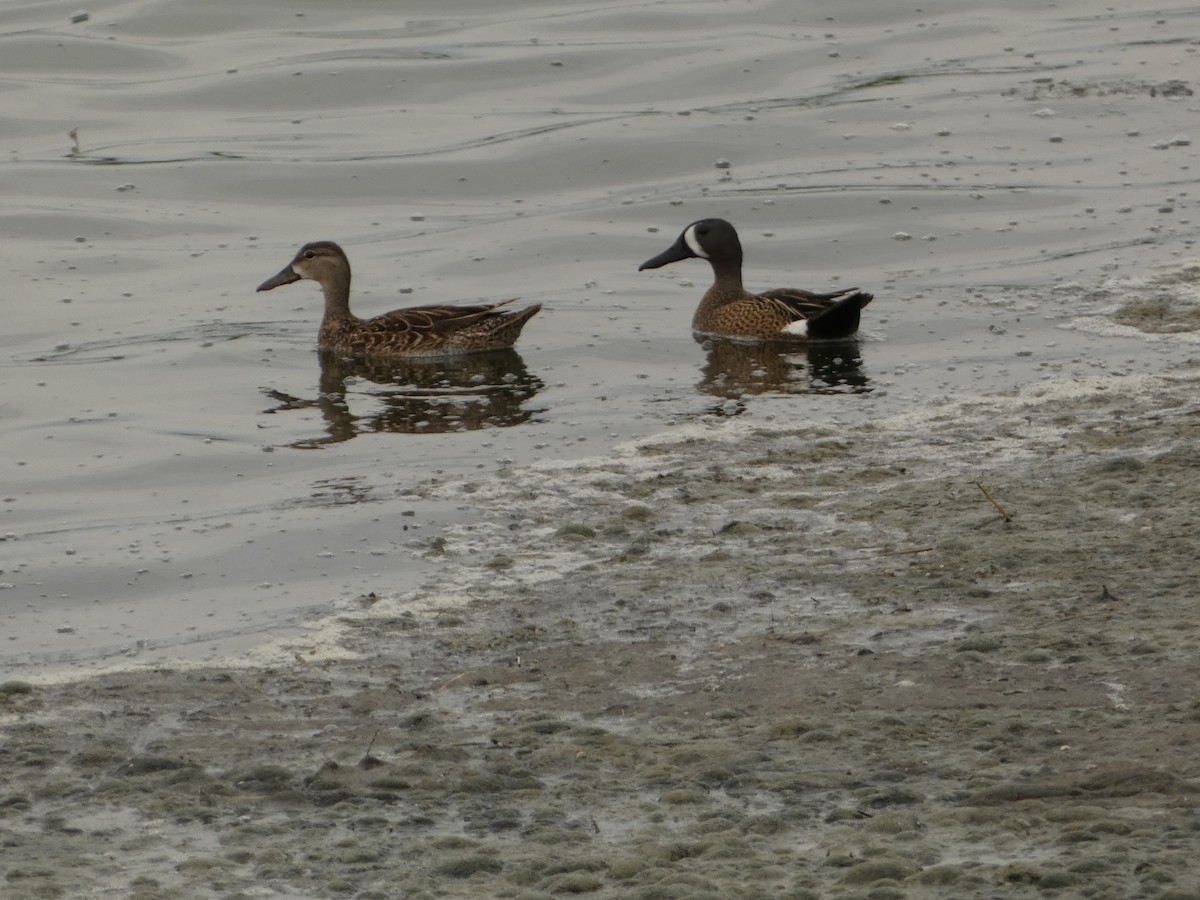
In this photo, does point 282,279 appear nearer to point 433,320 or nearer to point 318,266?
point 318,266

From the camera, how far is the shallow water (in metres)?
7.66

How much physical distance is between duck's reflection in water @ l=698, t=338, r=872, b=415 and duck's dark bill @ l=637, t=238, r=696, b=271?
1081 mm

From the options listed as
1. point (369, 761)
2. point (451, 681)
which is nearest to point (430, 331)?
point (451, 681)

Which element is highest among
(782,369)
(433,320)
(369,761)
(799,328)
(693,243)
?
(693,243)

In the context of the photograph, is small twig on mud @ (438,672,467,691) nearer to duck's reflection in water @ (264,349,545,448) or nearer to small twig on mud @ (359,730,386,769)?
small twig on mud @ (359,730,386,769)

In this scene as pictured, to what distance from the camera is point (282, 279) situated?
11766mm

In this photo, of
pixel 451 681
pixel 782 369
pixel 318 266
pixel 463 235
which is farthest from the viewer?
pixel 463 235

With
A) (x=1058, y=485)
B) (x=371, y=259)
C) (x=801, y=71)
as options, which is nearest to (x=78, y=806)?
(x=1058, y=485)

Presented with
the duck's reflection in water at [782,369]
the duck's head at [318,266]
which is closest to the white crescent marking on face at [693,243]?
the duck's reflection in water at [782,369]

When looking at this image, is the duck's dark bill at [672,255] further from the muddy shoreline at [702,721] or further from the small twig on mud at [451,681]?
the small twig on mud at [451,681]

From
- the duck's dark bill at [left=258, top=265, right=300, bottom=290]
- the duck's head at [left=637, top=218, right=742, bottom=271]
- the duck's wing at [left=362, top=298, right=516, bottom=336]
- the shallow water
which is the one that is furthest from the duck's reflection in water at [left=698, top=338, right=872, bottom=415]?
the duck's dark bill at [left=258, top=265, right=300, bottom=290]

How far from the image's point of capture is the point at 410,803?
446 cm

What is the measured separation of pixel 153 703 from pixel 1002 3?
1623 cm

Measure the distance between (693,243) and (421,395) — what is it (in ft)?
8.21
